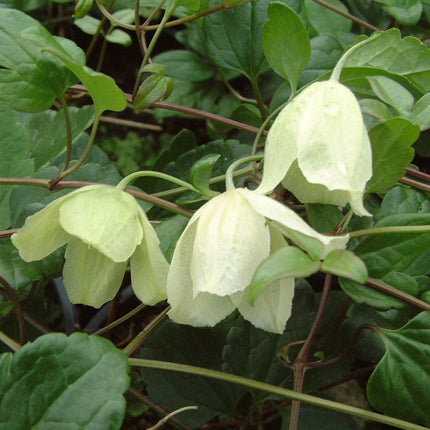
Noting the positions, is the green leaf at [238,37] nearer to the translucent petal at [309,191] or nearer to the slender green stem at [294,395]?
the translucent petal at [309,191]

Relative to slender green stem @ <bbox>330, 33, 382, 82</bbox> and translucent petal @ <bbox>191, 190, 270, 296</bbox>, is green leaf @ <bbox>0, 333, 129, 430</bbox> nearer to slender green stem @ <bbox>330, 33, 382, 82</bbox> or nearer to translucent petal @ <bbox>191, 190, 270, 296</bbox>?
translucent petal @ <bbox>191, 190, 270, 296</bbox>

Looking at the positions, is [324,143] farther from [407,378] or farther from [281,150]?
[407,378]

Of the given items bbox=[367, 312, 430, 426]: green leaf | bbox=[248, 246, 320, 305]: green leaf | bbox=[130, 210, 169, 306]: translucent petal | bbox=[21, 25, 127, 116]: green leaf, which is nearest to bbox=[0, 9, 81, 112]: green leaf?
bbox=[21, 25, 127, 116]: green leaf

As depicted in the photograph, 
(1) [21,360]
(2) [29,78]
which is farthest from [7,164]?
(1) [21,360]

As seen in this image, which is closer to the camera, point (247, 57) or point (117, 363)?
point (117, 363)

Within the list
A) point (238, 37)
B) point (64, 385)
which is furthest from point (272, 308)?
point (238, 37)

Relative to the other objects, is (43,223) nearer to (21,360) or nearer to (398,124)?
(21,360)

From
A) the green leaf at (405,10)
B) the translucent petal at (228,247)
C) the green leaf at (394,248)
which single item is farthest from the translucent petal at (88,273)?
the green leaf at (405,10)
